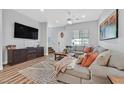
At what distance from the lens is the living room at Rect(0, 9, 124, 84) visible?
10.2ft

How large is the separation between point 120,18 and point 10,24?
4726 mm

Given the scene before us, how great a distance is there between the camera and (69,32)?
940cm

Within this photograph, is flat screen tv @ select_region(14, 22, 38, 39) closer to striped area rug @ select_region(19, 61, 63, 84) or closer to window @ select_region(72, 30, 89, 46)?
striped area rug @ select_region(19, 61, 63, 84)

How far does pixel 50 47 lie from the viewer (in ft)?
37.3

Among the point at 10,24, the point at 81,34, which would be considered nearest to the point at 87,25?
the point at 81,34

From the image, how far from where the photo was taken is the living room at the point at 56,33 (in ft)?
10.2

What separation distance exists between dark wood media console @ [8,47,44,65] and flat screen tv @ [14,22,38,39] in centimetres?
86

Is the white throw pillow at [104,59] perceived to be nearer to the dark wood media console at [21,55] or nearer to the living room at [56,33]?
the living room at [56,33]

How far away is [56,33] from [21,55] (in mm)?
6073

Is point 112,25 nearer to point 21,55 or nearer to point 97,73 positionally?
point 97,73

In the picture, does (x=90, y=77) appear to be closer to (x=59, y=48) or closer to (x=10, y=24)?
(x=10, y=24)

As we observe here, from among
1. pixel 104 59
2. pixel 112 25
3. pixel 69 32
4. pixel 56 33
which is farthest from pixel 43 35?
pixel 104 59

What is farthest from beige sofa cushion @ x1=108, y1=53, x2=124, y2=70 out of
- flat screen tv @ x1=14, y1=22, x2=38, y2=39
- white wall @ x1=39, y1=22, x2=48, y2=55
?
white wall @ x1=39, y1=22, x2=48, y2=55
